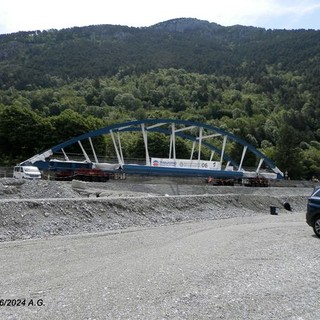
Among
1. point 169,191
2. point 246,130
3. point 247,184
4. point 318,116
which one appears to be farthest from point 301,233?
point 318,116

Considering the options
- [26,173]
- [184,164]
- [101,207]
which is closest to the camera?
[101,207]

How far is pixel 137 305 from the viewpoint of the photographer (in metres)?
7.59

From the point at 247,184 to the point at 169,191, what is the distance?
24165 mm

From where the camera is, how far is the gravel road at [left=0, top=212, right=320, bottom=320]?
24.0ft

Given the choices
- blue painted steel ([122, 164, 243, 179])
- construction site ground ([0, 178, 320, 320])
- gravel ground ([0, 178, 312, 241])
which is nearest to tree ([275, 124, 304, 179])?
blue painted steel ([122, 164, 243, 179])

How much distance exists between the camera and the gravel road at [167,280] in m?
7.32

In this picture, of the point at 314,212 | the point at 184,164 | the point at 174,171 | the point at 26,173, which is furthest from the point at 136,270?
the point at 184,164

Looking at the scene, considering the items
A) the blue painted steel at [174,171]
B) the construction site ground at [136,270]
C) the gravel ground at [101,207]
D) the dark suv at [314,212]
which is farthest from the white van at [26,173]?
the dark suv at [314,212]

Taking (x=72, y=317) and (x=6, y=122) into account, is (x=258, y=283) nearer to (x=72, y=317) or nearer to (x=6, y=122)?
(x=72, y=317)

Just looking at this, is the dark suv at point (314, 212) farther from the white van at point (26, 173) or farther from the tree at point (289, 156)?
the tree at point (289, 156)

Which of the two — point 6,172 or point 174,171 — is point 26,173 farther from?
point 174,171

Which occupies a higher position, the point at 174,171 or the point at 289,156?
the point at 174,171

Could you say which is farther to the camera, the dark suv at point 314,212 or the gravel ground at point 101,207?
the gravel ground at point 101,207

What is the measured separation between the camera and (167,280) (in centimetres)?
937
